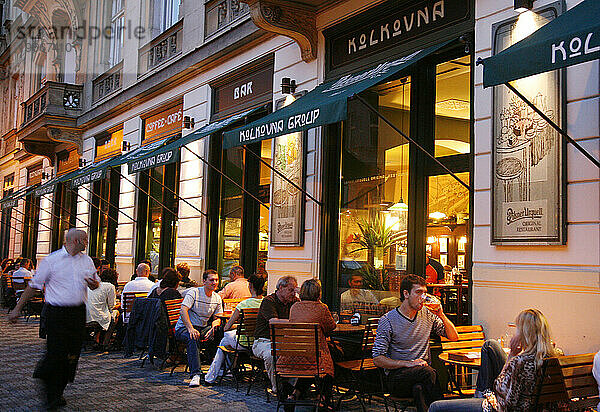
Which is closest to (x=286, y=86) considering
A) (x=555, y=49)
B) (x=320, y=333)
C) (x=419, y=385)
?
(x=320, y=333)

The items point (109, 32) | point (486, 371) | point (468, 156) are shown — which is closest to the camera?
point (486, 371)

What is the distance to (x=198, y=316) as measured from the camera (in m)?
9.25

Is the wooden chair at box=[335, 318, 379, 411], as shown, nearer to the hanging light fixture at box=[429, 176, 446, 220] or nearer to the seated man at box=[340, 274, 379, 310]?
the seated man at box=[340, 274, 379, 310]

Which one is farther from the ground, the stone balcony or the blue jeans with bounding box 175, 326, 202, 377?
the stone balcony

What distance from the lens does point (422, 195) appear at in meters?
8.81

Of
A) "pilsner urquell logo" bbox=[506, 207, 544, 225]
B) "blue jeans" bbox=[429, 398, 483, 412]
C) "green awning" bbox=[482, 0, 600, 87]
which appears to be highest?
"green awning" bbox=[482, 0, 600, 87]

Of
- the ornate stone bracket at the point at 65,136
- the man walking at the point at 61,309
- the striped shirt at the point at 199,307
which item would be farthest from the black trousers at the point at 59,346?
the ornate stone bracket at the point at 65,136

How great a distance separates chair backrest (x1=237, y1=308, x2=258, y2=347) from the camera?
8320 mm

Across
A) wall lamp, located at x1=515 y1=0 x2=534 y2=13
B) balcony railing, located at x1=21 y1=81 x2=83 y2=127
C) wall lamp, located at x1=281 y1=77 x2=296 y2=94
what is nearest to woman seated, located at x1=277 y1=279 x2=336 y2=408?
wall lamp, located at x1=515 y1=0 x2=534 y2=13

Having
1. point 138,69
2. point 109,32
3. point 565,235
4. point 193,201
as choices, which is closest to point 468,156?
point 565,235

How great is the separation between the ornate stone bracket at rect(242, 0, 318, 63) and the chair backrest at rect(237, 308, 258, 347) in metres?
4.47

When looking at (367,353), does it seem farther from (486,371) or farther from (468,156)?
(486,371)

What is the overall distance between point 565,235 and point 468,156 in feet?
6.27

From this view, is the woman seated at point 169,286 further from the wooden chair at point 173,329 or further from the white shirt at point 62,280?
the white shirt at point 62,280
